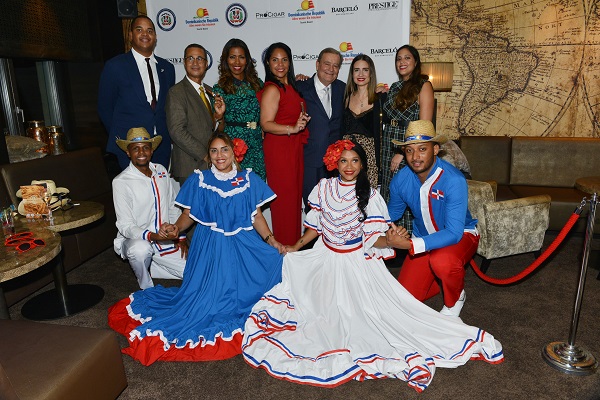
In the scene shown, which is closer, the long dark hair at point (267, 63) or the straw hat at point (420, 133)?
the straw hat at point (420, 133)

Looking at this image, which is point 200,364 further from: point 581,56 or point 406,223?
point 581,56

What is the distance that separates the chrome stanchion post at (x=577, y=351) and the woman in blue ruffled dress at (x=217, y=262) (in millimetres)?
1907

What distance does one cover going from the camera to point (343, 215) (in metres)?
3.34

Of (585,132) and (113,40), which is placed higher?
(113,40)

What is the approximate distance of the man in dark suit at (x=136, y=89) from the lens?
4.28 meters

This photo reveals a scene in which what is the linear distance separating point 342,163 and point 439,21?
384 cm

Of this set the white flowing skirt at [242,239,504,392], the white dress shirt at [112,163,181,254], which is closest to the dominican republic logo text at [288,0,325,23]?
the white dress shirt at [112,163,181,254]

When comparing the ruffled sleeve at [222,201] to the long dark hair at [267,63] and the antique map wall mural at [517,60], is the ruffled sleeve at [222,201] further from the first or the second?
the antique map wall mural at [517,60]

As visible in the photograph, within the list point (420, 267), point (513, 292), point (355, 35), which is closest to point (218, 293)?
point (420, 267)

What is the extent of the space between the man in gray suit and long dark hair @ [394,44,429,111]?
1.55 m

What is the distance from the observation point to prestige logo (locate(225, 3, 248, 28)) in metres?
5.82

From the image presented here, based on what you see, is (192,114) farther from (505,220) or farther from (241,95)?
(505,220)

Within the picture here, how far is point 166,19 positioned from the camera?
6.02m

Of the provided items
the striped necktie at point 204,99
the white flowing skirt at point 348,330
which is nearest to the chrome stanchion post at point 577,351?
the white flowing skirt at point 348,330
